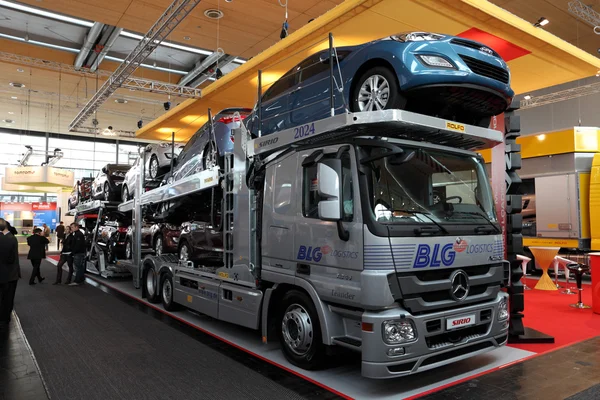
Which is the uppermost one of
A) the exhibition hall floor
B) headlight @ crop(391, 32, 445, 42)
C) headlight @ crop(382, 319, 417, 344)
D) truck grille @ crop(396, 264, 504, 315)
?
headlight @ crop(391, 32, 445, 42)

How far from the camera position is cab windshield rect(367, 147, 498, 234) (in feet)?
11.4

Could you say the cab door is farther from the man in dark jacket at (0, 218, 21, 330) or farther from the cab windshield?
the man in dark jacket at (0, 218, 21, 330)

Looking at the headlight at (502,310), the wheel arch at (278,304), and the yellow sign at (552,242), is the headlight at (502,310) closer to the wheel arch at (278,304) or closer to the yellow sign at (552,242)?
the wheel arch at (278,304)

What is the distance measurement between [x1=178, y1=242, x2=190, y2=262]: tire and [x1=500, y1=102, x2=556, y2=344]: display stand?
4.59 metres

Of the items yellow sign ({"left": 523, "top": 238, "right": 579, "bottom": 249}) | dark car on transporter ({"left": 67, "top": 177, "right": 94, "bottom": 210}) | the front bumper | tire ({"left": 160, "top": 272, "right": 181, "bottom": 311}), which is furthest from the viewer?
dark car on transporter ({"left": 67, "top": 177, "right": 94, "bottom": 210})

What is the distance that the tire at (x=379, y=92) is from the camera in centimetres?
380

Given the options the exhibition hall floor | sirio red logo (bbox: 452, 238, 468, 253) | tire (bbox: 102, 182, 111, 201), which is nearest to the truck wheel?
the exhibition hall floor

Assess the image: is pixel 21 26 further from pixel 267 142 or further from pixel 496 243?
pixel 496 243

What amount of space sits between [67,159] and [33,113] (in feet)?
26.7

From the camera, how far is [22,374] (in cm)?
409

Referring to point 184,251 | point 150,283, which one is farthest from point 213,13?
point 150,283

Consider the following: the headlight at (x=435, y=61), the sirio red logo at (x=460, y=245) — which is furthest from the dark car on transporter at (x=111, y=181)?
the sirio red logo at (x=460, y=245)

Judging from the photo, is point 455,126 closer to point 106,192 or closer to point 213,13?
point 213,13

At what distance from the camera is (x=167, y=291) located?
7.00m
